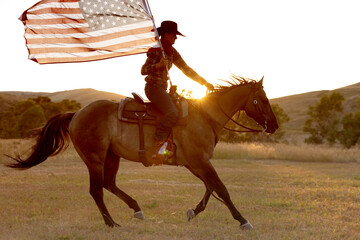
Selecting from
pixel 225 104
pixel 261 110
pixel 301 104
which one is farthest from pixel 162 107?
pixel 301 104

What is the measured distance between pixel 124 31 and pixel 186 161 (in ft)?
9.03

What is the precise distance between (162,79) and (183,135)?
3.47ft

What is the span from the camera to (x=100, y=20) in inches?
325

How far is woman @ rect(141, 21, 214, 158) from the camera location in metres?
7.40

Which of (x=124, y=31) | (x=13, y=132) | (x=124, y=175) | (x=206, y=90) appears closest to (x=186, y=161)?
(x=206, y=90)

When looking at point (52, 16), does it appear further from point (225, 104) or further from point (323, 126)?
point (323, 126)

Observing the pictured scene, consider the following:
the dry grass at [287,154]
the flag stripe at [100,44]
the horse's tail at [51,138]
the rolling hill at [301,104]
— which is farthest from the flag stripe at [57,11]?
the rolling hill at [301,104]

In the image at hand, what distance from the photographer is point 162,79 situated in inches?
302

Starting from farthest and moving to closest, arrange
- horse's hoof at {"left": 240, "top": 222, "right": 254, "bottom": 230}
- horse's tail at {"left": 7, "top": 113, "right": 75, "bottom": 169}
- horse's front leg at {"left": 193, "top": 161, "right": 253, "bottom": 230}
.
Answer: horse's tail at {"left": 7, "top": 113, "right": 75, "bottom": 169} → horse's front leg at {"left": 193, "top": 161, "right": 253, "bottom": 230} → horse's hoof at {"left": 240, "top": 222, "right": 254, "bottom": 230}

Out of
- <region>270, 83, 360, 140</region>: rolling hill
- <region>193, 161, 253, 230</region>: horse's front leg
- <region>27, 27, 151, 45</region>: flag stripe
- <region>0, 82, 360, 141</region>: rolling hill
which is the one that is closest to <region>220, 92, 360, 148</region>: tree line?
<region>27, 27, 151, 45</region>: flag stripe

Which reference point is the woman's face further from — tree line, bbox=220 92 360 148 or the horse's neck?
tree line, bbox=220 92 360 148

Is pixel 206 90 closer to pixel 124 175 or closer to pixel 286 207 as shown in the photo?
pixel 286 207

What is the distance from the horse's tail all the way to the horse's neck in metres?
2.75

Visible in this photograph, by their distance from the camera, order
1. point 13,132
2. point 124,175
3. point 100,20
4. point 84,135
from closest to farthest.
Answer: point 84,135 < point 100,20 < point 124,175 < point 13,132
